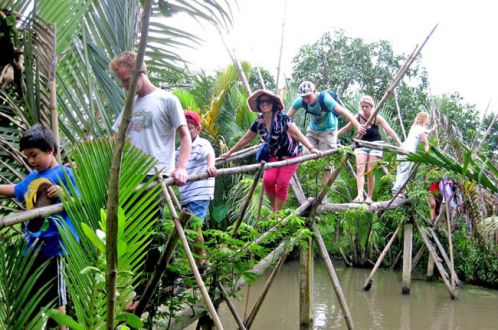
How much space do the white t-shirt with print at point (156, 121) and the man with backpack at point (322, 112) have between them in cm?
245

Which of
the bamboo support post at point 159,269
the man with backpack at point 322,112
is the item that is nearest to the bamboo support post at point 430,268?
the man with backpack at point 322,112

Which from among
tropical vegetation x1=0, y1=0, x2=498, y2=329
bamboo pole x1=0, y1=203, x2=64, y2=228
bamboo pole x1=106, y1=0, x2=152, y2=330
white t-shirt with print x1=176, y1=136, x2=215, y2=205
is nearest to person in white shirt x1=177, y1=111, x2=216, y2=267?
white t-shirt with print x1=176, y1=136, x2=215, y2=205

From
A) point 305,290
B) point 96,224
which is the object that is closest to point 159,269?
point 96,224

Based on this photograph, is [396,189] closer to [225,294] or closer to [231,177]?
[231,177]

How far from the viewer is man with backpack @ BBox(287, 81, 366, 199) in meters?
5.50

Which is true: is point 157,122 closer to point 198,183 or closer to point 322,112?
point 198,183

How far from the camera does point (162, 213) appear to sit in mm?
3332

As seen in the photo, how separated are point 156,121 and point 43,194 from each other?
3.14 feet

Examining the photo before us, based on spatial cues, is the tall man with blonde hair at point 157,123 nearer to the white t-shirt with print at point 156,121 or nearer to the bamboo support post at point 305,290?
the white t-shirt with print at point 156,121

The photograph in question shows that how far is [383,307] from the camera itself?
9367 mm

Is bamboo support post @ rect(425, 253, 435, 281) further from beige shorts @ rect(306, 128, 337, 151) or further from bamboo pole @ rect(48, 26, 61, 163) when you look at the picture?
bamboo pole @ rect(48, 26, 61, 163)

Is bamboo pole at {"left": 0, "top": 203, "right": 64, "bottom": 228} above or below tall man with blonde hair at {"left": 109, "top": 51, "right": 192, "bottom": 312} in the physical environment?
below

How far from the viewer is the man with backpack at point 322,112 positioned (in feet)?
18.1

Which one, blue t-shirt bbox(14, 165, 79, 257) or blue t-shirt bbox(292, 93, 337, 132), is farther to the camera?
blue t-shirt bbox(292, 93, 337, 132)
